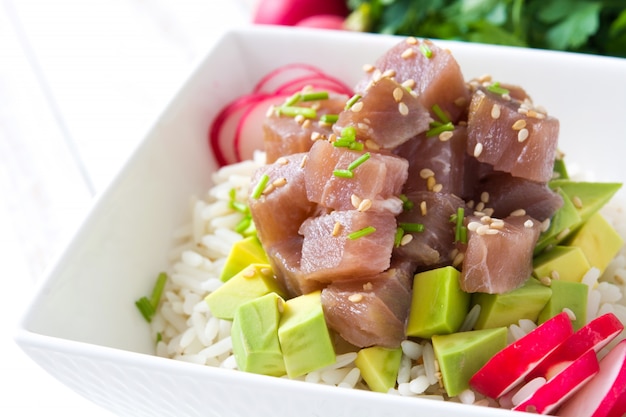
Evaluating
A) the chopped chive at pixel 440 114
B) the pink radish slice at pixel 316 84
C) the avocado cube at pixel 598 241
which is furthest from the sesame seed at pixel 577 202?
the pink radish slice at pixel 316 84

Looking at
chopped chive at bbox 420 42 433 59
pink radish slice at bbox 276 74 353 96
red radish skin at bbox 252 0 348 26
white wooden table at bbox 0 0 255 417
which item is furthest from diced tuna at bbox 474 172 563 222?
red radish skin at bbox 252 0 348 26

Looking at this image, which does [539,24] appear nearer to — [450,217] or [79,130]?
[450,217]

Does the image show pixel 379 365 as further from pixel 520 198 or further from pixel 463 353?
pixel 520 198

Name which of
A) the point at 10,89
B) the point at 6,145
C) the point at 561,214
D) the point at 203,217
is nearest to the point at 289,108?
the point at 203,217

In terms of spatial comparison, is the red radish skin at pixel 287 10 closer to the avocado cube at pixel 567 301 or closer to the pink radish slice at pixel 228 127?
the pink radish slice at pixel 228 127

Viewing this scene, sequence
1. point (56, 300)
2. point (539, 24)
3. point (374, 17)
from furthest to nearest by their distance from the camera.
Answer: point (374, 17) < point (539, 24) < point (56, 300)

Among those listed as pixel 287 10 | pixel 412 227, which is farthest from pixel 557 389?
pixel 287 10
